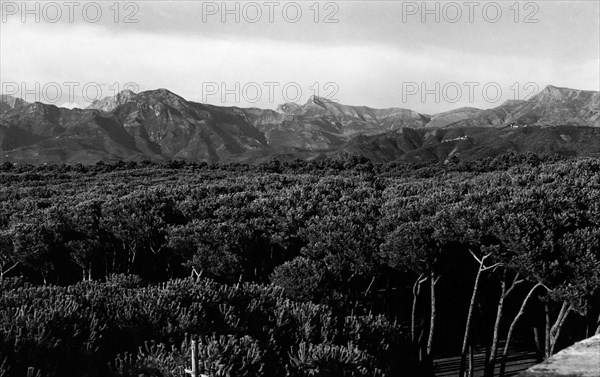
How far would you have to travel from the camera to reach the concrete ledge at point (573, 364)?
4.59 m

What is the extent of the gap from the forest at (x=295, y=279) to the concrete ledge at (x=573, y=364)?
371 cm

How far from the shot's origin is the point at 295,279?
13445 mm

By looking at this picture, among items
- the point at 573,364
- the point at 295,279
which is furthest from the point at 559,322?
the point at 573,364

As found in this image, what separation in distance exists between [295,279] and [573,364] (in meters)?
8.97

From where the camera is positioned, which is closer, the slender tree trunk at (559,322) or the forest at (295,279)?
the forest at (295,279)

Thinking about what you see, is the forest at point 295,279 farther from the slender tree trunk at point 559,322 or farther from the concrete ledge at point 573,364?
the concrete ledge at point 573,364

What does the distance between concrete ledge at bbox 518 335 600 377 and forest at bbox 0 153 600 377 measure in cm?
371

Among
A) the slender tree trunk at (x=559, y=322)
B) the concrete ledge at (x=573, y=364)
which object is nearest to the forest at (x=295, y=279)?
the slender tree trunk at (x=559, y=322)

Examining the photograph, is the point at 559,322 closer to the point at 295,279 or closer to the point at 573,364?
Result: the point at 295,279

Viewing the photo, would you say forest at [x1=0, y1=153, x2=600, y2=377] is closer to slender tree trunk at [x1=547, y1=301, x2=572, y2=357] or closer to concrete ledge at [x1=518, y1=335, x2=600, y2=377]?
slender tree trunk at [x1=547, y1=301, x2=572, y2=357]

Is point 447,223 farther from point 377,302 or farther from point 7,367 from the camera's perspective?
point 7,367

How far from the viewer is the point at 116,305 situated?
32.4 feet

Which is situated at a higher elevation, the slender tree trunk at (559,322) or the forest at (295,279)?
the forest at (295,279)

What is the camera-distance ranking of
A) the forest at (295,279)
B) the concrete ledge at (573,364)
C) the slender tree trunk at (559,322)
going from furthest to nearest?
the slender tree trunk at (559,322) → the forest at (295,279) → the concrete ledge at (573,364)
